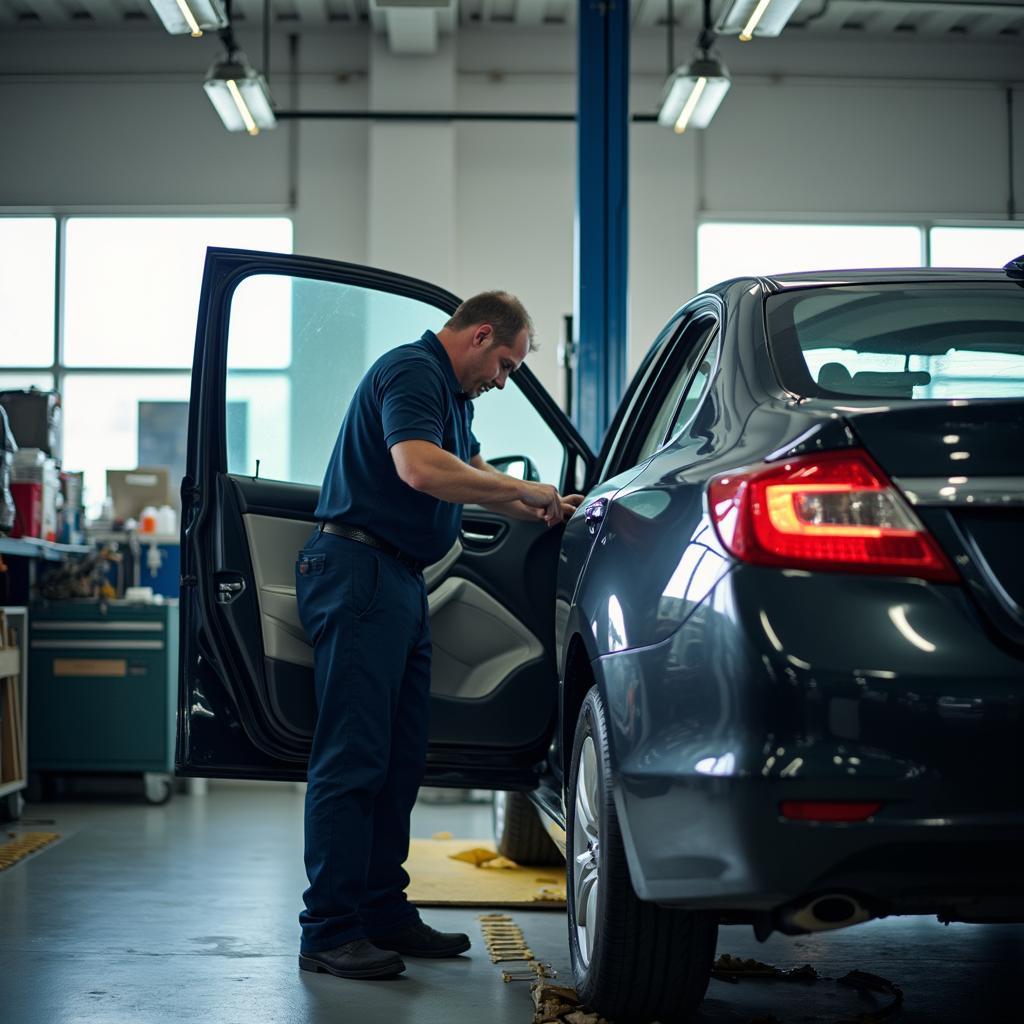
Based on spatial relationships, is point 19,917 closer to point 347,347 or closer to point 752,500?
point 347,347

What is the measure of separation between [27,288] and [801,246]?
5.92m

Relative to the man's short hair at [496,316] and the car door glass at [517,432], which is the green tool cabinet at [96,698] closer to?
the car door glass at [517,432]

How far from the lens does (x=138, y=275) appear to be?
10000 mm

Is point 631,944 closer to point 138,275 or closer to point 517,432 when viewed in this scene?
point 517,432

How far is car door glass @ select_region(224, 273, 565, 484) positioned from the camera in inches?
136

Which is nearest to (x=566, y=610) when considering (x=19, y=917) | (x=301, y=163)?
(x=19, y=917)

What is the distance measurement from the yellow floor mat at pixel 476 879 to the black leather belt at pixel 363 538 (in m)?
1.45

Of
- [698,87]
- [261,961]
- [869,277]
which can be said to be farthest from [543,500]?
[698,87]

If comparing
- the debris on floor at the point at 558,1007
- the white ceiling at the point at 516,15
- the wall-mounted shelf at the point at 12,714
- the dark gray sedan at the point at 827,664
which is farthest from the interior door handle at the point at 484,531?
the white ceiling at the point at 516,15

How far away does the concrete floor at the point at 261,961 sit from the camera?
2.87 meters

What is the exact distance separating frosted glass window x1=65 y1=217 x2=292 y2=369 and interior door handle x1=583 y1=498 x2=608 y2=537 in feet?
25.1

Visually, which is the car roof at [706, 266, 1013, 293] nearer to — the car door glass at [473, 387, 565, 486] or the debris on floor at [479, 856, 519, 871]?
the car door glass at [473, 387, 565, 486]

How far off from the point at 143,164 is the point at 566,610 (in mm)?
8135

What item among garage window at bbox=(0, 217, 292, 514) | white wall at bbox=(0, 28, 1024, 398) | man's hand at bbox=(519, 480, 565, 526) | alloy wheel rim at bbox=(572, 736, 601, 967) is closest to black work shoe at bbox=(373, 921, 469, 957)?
alloy wheel rim at bbox=(572, 736, 601, 967)
